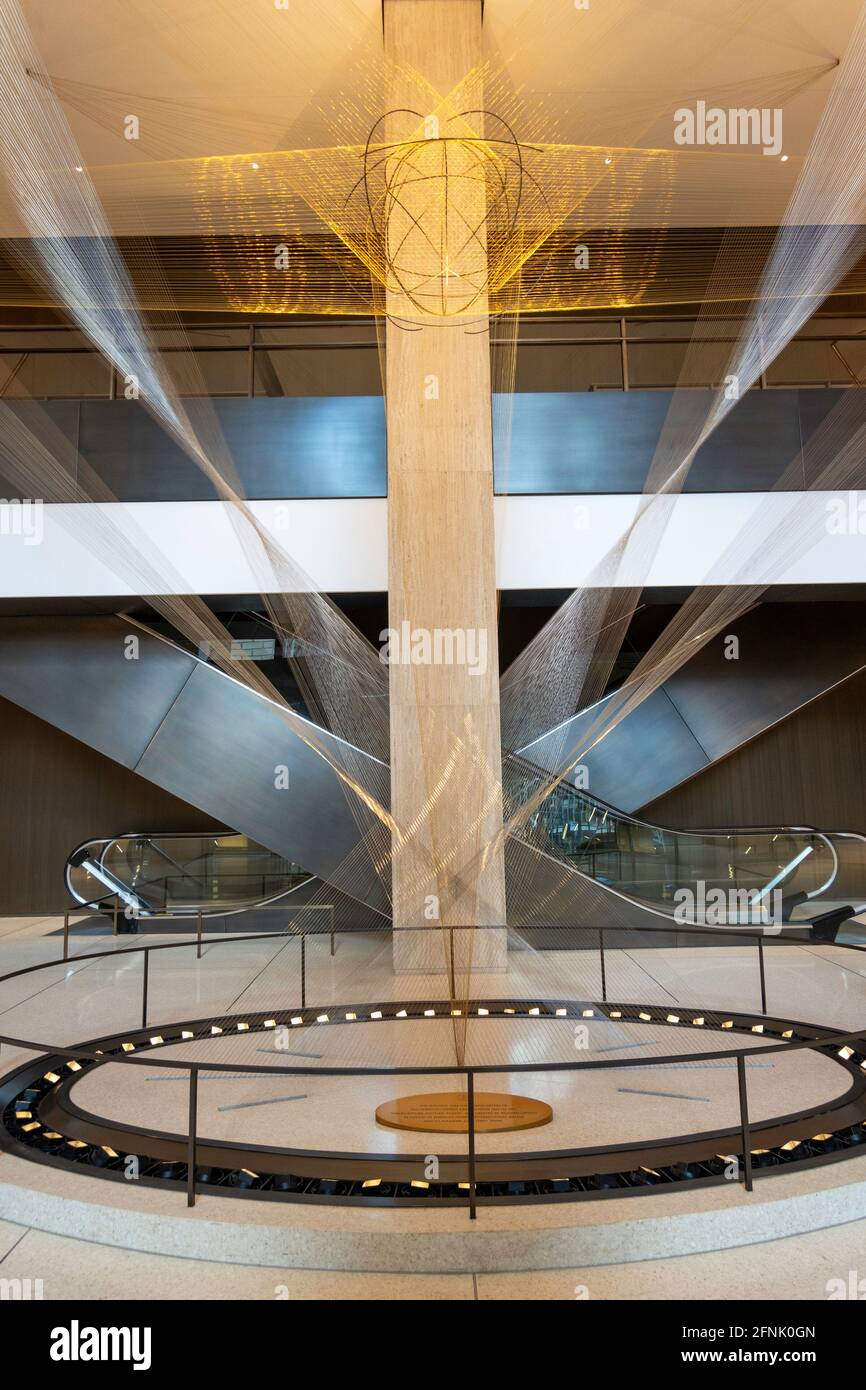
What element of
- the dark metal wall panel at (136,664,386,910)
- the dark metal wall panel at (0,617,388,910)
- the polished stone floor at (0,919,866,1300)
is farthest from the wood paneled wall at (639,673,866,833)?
the dark metal wall panel at (0,617,388,910)

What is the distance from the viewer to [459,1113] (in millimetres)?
4410

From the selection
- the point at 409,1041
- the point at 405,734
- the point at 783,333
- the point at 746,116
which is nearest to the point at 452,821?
the point at 409,1041

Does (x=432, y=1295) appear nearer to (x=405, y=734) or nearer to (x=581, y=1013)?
(x=581, y=1013)

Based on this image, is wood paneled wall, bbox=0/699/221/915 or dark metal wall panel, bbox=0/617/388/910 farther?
wood paneled wall, bbox=0/699/221/915

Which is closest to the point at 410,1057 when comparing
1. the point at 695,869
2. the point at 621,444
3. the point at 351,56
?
the point at 695,869

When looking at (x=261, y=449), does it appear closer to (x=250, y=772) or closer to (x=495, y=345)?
(x=495, y=345)

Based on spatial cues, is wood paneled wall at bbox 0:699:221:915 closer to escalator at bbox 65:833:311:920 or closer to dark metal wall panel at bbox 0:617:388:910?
escalator at bbox 65:833:311:920

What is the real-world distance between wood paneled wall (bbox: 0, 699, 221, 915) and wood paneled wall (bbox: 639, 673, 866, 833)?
5675mm

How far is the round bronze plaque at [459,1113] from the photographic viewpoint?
425 cm

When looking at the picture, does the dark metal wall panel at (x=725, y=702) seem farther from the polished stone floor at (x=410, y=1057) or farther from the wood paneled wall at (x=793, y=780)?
the polished stone floor at (x=410, y=1057)

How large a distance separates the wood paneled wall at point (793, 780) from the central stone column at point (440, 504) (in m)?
4.84

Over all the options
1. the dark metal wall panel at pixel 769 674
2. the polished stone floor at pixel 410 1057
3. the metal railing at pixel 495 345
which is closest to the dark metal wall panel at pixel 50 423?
the metal railing at pixel 495 345

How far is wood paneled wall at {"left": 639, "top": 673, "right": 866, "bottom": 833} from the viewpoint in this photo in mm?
11594

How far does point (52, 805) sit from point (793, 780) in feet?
27.2
